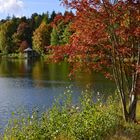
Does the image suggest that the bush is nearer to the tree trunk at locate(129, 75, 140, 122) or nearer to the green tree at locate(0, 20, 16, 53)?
the tree trunk at locate(129, 75, 140, 122)

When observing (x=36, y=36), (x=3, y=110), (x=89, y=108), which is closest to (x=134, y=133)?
(x=89, y=108)

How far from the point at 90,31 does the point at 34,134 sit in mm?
3390

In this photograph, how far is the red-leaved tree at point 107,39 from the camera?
11.0 metres

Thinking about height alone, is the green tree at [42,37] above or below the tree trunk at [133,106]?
above

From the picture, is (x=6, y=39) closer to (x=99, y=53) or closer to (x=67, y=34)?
(x=67, y=34)

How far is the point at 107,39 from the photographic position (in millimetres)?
11719

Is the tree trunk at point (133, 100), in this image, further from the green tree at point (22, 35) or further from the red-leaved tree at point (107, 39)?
the green tree at point (22, 35)

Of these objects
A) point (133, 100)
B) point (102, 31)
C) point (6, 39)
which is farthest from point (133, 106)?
point (6, 39)

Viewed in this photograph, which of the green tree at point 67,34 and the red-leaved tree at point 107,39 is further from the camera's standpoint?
the green tree at point 67,34

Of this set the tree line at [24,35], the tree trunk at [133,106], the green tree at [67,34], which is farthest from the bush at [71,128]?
the tree line at [24,35]

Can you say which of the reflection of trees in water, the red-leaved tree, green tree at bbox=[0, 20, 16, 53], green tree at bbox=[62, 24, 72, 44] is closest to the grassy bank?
the red-leaved tree

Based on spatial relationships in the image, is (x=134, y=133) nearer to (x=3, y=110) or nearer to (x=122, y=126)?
(x=122, y=126)

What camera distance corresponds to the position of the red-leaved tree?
11031 mm

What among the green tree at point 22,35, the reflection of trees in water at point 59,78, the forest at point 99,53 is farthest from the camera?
the green tree at point 22,35
